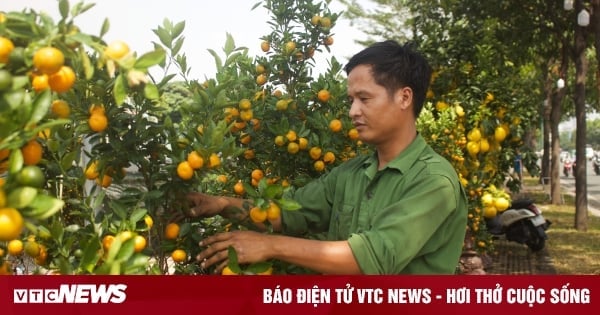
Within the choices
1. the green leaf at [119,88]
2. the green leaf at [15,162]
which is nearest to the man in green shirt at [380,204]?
the green leaf at [119,88]

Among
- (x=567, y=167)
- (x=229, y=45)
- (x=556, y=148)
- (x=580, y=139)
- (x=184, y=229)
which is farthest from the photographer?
(x=567, y=167)

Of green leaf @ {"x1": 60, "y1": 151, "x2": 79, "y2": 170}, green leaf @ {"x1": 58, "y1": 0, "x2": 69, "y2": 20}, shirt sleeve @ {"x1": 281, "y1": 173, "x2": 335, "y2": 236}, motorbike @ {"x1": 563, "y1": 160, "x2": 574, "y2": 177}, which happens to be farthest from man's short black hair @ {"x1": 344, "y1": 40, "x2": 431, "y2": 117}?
motorbike @ {"x1": 563, "y1": 160, "x2": 574, "y2": 177}

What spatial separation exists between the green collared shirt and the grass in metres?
6.40

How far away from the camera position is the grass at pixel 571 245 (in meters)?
8.35

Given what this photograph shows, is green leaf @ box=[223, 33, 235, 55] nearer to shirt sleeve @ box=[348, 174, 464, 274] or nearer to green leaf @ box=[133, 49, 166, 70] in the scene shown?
shirt sleeve @ box=[348, 174, 464, 274]

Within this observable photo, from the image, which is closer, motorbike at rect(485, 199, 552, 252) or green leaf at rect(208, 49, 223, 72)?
green leaf at rect(208, 49, 223, 72)

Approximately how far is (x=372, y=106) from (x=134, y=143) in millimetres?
793

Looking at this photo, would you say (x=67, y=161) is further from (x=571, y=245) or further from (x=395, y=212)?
(x=571, y=245)

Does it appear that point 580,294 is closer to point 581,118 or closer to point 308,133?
point 308,133

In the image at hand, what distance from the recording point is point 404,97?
2217mm

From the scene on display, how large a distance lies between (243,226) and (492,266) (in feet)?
22.2

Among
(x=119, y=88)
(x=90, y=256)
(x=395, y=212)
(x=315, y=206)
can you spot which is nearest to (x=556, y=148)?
(x=315, y=206)

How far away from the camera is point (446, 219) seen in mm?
2111

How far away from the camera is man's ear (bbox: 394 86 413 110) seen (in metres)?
2.20
